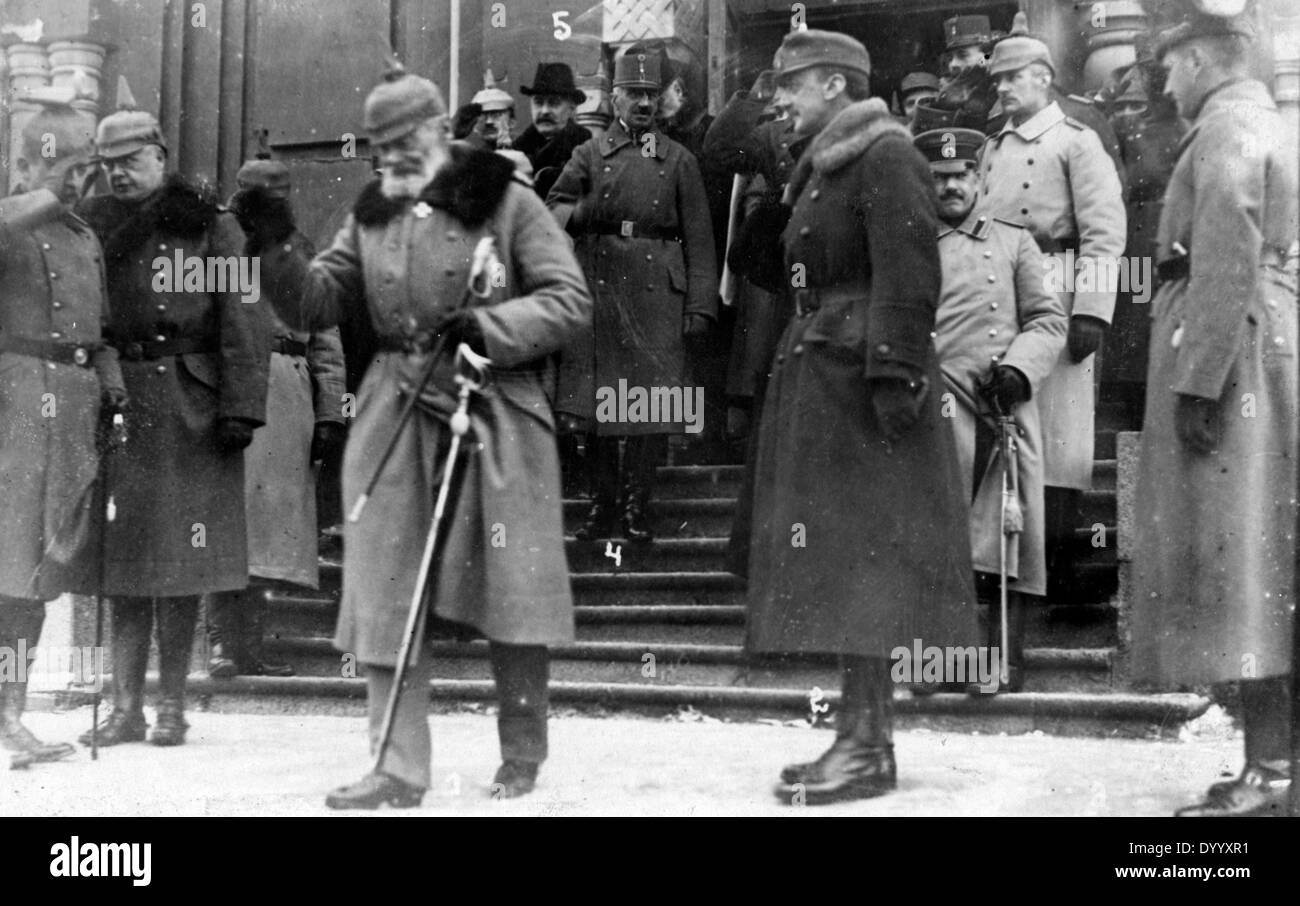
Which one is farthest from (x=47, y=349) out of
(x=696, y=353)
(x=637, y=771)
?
(x=637, y=771)

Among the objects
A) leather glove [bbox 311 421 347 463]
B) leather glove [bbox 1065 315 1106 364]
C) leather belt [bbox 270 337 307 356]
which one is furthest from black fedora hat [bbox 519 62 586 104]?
leather glove [bbox 1065 315 1106 364]

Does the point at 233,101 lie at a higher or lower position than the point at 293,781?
higher

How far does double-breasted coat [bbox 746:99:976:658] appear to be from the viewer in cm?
531

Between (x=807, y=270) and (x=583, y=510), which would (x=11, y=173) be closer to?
(x=583, y=510)

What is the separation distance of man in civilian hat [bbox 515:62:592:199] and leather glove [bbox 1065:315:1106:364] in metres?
2.05

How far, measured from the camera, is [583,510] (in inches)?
261

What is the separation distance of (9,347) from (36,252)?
36 cm

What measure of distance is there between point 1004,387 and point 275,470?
2.78m

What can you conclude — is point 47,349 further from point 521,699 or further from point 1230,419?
point 1230,419

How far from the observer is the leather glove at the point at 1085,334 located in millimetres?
6255

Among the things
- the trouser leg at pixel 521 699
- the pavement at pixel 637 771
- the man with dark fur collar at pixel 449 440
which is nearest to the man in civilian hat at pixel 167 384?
the pavement at pixel 637 771

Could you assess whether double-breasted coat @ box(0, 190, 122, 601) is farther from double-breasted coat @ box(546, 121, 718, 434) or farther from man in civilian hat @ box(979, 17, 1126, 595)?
man in civilian hat @ box(979, 17, 1126, 595)

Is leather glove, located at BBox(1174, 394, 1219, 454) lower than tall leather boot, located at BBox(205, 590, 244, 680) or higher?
higher
